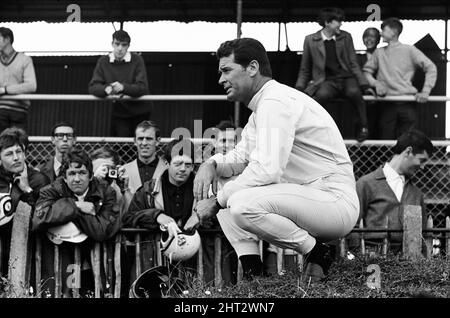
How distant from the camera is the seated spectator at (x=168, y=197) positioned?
31.4 feet

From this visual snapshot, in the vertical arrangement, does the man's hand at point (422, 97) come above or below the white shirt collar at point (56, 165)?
above

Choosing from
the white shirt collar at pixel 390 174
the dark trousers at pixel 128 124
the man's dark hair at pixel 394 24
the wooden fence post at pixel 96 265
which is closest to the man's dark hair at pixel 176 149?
the wooden fence post at pixel 96 265

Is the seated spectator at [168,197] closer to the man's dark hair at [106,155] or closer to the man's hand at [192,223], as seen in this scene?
the man's hand at [192,223]

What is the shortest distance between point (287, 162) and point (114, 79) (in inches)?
222

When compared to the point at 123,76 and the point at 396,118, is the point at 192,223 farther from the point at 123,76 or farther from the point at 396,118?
the point at 396,118

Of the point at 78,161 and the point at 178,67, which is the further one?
the point at 178,67

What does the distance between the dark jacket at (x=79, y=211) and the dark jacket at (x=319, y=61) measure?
12.5ft

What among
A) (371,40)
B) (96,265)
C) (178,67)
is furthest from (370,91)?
(178,67)

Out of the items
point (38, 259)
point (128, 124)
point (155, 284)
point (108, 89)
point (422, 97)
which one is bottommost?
point (155, 284)

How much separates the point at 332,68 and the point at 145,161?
9.28 ft

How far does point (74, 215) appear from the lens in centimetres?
918

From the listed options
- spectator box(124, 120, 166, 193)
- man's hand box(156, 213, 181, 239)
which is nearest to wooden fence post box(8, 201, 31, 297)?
man's hand box(156, 213, 181, 239)
